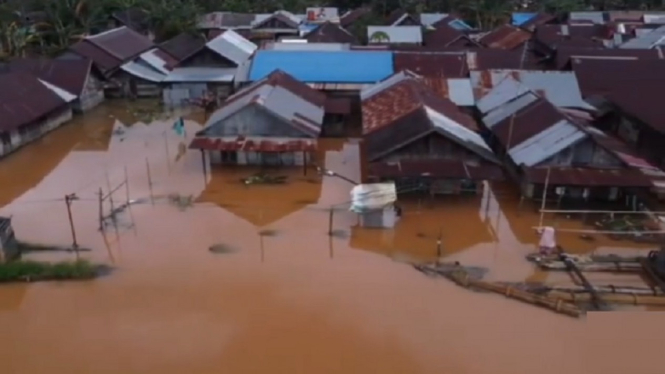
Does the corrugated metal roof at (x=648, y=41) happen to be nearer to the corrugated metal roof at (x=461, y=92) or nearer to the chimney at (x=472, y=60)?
the chimney at (x=472, y=60)

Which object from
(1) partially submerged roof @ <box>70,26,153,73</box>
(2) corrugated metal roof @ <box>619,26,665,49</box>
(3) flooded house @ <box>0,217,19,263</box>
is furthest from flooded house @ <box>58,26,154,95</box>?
(2) corrugated metal roof @ <box>619,26,665,49</box>

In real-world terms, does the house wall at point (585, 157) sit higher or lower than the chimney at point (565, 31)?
lower

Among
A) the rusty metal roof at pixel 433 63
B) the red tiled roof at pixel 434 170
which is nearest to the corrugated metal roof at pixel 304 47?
the rusty metal roof at pixel 433 63

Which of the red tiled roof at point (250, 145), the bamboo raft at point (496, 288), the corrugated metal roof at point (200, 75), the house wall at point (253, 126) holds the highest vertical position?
the corrugated metal roof at point (200, 75)

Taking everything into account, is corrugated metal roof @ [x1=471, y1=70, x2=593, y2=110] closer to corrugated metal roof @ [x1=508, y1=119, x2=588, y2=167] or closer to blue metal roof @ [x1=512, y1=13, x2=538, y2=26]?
corrugated metal roof @ [x1=508, y1=119, x2=588, y2=167]

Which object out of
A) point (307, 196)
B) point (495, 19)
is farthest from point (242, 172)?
point (495, 19)

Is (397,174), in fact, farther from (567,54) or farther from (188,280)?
(567,54)

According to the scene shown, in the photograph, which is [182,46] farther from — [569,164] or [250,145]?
[569,164]
